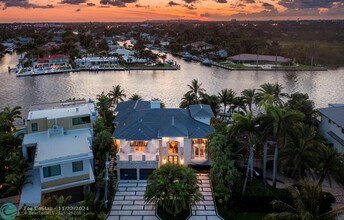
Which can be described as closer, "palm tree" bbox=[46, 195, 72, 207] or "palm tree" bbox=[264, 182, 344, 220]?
"palm tree" bbox=[264, 182, 344, 220]

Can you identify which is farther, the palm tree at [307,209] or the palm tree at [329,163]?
the palm tree at [329,163]

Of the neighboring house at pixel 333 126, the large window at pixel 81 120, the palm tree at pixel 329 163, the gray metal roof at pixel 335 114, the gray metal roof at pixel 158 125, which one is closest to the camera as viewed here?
the palm tree at pixel 329 163

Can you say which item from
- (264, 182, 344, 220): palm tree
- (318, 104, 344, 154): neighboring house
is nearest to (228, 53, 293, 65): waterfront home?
(318, 104, 344, 154): neighboring house

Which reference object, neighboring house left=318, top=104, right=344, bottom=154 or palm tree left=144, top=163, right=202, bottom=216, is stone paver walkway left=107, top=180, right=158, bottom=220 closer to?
palm tree left=144, top=163, right=202, bottom=216

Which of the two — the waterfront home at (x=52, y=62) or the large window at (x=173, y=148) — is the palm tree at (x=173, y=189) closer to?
the large window at (x=173, y=148)

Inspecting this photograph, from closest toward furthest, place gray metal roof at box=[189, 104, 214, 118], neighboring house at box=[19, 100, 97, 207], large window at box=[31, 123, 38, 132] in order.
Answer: neighboring house at box=[19, 100, 97, 207]
large window at box=[31, 123, 38, 132]
gray metal roof at box=[189, 104, 214, 118]

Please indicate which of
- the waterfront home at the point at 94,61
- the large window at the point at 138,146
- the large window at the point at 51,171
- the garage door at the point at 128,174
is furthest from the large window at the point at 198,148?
the waterfront home at the point at 94,61

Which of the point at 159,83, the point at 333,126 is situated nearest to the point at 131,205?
the point at 333,126
